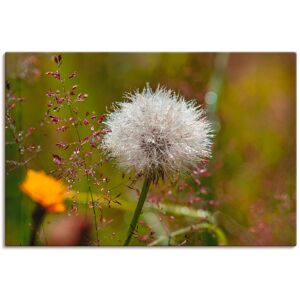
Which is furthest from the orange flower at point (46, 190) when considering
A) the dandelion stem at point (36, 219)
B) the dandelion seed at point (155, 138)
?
the dandelion seed at point (155, 138)

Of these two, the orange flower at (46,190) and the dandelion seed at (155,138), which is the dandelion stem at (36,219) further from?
the dandelion seed at (155,138)

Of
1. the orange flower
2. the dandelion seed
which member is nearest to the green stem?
the dandelion seed

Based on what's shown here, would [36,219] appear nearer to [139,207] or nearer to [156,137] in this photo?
[139,207]

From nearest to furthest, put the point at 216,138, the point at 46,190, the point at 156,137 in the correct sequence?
the point at 156,137 < the point at 46,190 < the point at 216,138

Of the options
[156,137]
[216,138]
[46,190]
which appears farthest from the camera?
[216,138]

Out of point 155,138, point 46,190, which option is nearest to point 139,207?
point 155,138
